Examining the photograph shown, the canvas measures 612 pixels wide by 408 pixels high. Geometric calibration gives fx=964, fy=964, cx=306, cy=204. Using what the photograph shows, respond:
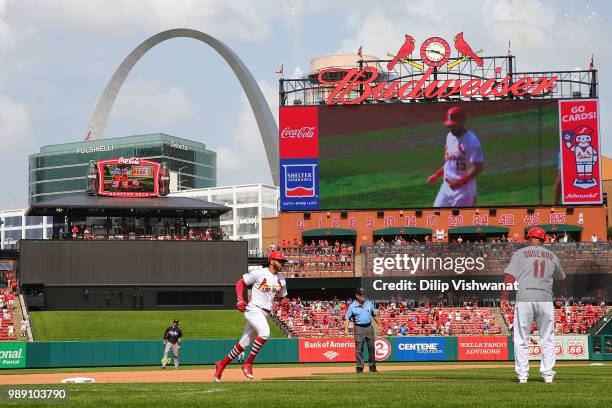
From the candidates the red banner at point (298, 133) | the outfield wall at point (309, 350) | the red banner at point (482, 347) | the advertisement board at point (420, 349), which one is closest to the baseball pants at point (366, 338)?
the outfield wall at point (309, 350)

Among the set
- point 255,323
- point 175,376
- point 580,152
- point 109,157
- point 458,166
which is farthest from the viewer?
point 109,157

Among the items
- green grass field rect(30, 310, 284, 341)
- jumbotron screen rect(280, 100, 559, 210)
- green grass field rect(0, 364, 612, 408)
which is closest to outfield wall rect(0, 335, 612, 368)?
green grass field rect(30, 310, 284, 341)

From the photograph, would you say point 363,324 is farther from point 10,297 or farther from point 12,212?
point 12,212

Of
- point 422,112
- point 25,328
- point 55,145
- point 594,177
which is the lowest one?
point 25,328

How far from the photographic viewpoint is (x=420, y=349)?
129ft

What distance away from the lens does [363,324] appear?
2162 cm

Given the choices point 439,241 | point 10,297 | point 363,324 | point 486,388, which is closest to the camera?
point 486,388

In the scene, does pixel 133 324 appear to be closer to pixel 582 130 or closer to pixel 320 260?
pixel 320 260

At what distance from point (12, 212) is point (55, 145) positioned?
1648cm

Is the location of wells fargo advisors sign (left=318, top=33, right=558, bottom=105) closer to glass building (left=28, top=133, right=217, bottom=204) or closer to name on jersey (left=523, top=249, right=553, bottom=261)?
name on jersey (left=523, top=249, right=553, bottom=261)

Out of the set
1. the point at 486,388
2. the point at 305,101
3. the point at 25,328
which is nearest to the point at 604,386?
the point at 486,388

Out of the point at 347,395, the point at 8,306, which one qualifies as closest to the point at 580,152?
the point at 8,306

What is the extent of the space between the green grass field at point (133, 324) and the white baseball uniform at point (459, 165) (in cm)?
1381

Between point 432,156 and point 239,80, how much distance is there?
45263 millimetres
